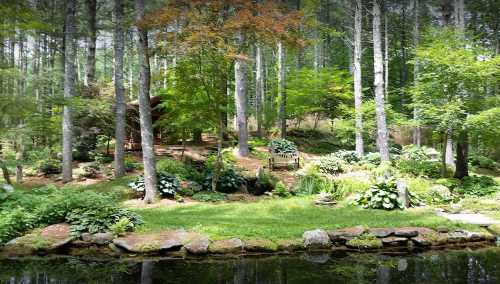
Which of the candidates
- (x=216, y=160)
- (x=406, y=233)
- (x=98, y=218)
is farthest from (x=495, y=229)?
(x=98, y=218)

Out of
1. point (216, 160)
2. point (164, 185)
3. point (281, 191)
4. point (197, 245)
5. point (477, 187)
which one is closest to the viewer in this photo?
point (197, 245)

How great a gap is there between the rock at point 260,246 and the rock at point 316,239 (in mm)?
632

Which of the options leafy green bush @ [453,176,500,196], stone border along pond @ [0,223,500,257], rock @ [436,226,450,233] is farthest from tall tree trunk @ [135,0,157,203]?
leafy green bush @ [453,176,500,196]

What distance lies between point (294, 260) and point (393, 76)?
27828mm

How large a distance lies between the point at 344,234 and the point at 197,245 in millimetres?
2785

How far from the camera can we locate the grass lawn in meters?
8.05

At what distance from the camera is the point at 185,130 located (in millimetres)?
15789

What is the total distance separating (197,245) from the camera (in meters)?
7.37

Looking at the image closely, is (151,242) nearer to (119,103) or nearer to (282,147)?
(119,103)

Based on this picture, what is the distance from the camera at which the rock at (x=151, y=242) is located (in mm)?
7324

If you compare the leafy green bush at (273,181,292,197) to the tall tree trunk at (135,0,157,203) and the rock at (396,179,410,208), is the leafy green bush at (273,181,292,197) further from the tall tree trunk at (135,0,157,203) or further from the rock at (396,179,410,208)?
the tall tree trunk at (135,0,157,203)

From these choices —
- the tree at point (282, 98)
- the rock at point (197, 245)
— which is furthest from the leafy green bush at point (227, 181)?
the tree at point (282, 98)

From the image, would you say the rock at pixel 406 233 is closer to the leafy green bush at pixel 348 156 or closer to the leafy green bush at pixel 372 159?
the leafy green bush at pixel 372 159

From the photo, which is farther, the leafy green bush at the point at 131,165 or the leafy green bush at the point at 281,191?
the leafy green bush at the point at 131,165
